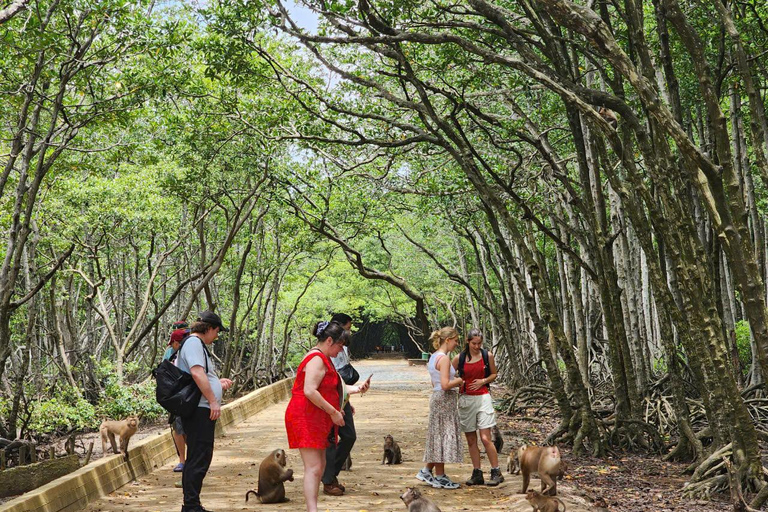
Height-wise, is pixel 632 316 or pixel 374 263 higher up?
pixel 374 263

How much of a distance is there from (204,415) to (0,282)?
3620mm

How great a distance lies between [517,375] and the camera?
19250 millimetres

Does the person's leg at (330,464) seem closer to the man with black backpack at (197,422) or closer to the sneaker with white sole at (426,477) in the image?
the sneaker with white sole at (426,477)

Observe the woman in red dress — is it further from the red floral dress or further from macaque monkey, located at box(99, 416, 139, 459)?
macaque monkey, located at box(99, 416, 139, 459)

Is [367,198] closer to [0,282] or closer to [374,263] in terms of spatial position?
[0,282]

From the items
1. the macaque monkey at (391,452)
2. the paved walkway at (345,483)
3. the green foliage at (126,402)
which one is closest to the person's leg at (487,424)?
the paved walkway at (345,483)

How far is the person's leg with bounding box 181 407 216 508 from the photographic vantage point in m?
5.68

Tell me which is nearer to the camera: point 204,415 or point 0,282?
point 204,415

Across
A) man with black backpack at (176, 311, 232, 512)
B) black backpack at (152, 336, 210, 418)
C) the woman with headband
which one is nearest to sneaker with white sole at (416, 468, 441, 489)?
the woman with headband

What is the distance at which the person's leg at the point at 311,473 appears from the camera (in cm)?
516

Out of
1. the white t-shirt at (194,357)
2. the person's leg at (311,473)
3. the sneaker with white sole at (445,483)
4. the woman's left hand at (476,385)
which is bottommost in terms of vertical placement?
the sneaker with white sole at (445,483)

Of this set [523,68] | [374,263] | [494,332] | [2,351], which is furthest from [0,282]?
[374,263]

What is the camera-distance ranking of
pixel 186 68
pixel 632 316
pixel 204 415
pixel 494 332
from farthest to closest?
pixel 494 332, pixel 186 68, pixel 632 316, pixel 204 415

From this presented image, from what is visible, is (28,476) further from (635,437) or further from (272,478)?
(635,437)
